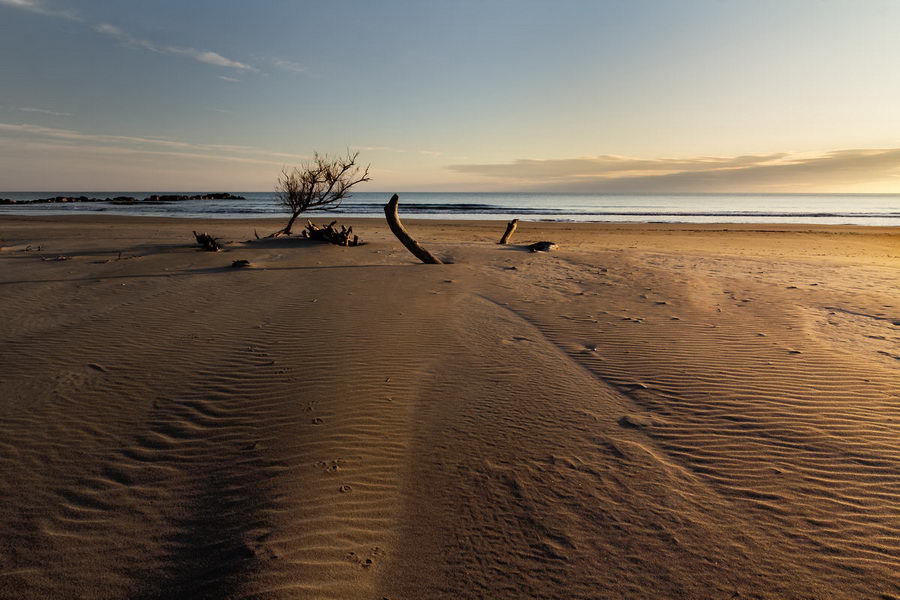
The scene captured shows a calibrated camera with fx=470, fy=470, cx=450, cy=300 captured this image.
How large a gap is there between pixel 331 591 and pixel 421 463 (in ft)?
3.85

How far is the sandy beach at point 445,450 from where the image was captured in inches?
97.0

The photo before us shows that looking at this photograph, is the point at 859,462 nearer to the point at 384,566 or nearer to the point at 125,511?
the point at 384,566

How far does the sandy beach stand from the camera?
246 centimetres

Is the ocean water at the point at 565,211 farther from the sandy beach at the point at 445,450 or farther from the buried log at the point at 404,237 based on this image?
the sandy beach at the point at 445,450

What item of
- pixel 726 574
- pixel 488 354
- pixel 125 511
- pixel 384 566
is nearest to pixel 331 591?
pixel 384 566

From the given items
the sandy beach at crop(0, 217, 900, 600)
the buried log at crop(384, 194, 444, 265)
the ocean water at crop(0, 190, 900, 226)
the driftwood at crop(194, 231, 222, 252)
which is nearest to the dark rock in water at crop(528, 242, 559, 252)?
the buried log at crop(384, 194, 444, 265)

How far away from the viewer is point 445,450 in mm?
3539

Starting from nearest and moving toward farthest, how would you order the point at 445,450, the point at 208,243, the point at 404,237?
the point at 445,450, the point at 404,237, the point at 208,243

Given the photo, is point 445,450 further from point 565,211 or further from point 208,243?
point 565,211

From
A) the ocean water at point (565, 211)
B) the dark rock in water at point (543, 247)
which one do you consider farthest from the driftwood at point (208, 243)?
the ocean water at point (565, 211)

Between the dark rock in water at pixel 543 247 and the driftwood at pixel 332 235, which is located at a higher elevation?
the driftwood at pixel 332 235

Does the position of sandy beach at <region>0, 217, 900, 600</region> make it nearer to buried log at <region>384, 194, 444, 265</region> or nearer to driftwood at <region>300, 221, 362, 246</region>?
buried log at <region>384, 194, 444, 265</region>

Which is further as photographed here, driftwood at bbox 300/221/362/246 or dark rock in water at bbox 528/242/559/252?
dark rock in water at bbox 528/242/559/252

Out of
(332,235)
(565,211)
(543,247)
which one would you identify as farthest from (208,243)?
(565,211)
